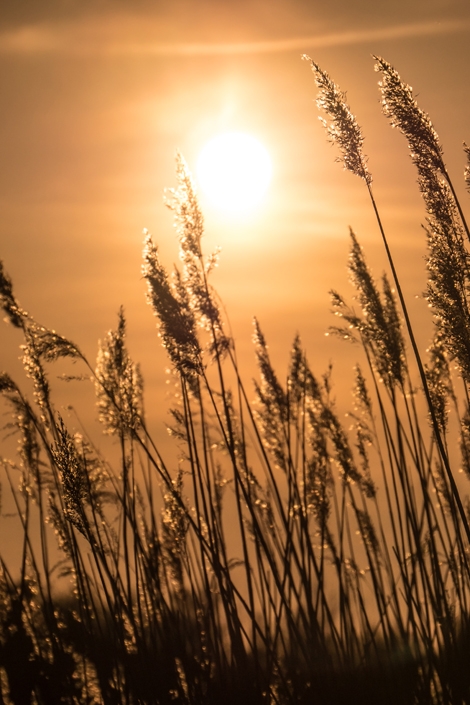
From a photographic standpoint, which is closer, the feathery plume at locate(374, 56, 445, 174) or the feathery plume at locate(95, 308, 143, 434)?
the feathery plume at locate(374, 56, 445, 174)

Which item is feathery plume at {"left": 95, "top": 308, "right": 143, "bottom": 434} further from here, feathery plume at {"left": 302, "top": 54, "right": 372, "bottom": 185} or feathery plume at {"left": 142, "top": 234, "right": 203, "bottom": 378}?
feathery plume at {"left": 302, "top": 54, "right": 372, "bottom": 185}

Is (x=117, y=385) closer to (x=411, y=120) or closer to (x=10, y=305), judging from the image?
(x=10, y=305)

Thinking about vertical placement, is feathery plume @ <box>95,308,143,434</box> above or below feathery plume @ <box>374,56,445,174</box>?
below

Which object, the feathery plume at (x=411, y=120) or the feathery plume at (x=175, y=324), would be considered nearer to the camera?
the feathery plume at (x=411, y=120)

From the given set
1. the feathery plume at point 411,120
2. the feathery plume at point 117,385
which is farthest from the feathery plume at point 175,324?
the feathery plume at point 411,120

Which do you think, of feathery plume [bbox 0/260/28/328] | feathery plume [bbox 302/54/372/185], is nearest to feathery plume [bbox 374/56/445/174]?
feathery plume [bbox 302/54/372/185]

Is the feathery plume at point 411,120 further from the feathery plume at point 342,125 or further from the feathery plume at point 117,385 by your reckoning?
the feathery plume at point 117,385

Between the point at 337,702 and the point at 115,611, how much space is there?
4.37 ft

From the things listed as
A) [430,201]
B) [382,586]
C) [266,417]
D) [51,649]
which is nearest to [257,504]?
[266,417]

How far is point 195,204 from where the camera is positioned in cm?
448

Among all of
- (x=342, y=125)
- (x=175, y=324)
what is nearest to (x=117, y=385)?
(x=175, y=324)

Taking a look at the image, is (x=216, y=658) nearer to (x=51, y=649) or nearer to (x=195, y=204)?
(x=51, y=649)

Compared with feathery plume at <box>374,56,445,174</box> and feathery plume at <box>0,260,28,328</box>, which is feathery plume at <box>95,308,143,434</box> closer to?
feathery plume at <box>0,260,28,328</box>

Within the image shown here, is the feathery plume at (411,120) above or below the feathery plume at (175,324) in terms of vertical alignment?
above
